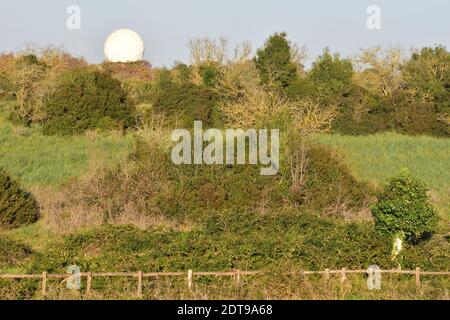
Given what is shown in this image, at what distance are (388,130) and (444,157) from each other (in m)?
10.1

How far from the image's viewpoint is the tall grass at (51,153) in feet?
95.2

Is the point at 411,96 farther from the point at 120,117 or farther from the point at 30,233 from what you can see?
the point at 30,233

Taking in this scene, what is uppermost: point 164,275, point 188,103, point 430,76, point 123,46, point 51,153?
point 123,46

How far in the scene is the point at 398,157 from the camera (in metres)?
36.0

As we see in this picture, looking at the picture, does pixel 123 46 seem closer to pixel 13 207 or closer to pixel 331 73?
pixel 331 73

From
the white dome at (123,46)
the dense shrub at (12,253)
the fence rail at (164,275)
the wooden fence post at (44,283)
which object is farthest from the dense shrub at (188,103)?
the wooden fence post at (44,283)

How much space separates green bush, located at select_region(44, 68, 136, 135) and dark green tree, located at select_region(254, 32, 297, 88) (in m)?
8.85

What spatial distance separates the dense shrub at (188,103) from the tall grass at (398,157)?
20.0 feet

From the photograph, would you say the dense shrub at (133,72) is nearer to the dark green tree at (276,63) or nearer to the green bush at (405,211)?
the dark green tree at (276,63)

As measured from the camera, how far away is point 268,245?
16.6m

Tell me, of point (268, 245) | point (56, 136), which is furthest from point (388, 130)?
point (268, 245)

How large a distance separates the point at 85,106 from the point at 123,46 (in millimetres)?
26901

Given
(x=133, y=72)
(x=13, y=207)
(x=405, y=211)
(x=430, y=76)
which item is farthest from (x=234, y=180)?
(x=133, y=72)

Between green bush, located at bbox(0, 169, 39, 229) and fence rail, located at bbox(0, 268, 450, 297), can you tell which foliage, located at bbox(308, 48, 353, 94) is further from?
fence rail, located at bbox(0, 268, 450, 297)
